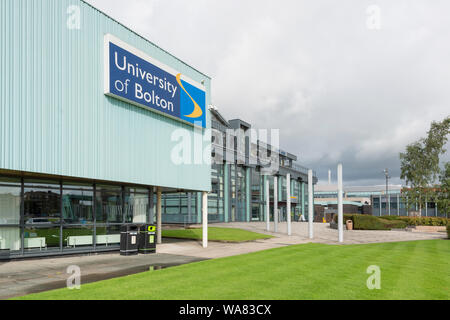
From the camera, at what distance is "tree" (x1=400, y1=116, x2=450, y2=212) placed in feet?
159

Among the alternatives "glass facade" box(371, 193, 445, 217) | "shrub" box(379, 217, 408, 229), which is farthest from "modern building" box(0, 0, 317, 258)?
"glass facade" box(371, 193, 445, 217)

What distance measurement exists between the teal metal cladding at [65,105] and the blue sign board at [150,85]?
15.6 inches

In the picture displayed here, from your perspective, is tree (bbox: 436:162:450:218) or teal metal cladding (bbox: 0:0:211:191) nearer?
teal metal cladding (bbox: 0:0:211:191)

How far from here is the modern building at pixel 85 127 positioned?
40.1ft

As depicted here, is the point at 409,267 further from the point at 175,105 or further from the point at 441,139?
the point at 441,139

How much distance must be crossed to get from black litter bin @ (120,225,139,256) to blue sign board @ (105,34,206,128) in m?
5.99

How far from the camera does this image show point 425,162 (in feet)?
161

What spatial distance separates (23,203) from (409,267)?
14.9 meters

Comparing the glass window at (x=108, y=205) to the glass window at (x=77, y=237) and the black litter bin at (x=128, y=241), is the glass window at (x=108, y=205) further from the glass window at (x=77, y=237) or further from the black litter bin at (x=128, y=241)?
the black litter bin at (x=128, y=241)

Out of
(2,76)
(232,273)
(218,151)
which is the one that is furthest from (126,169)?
(218,151)

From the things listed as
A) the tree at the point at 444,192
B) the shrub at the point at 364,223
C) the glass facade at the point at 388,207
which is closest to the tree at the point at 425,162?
the tree at the point at 444,192

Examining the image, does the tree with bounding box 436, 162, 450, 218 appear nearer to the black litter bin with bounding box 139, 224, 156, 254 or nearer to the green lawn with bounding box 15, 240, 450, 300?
the green lawn with bounding box 15, 240, 450, 300

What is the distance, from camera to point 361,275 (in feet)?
34.2

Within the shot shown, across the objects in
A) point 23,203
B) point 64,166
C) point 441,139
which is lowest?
point 23,203
